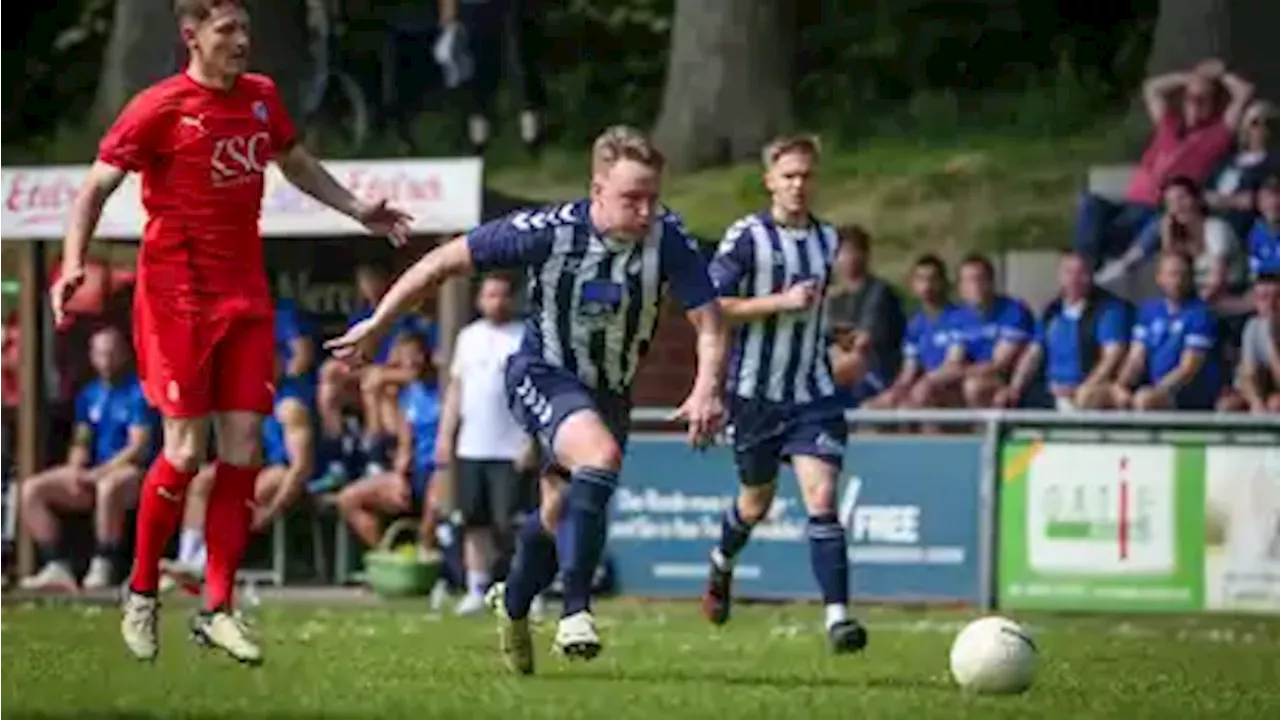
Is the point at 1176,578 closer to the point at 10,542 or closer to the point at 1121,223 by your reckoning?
the point at 1121,223

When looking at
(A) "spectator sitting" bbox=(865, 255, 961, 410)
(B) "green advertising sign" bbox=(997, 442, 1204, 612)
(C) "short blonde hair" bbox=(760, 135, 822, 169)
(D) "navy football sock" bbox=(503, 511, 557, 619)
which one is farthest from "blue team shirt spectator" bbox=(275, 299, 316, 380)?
(D) "navy football sock" bbox=(503, 511, 557, 619)

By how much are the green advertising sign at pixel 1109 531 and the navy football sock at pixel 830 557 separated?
5.01 meters

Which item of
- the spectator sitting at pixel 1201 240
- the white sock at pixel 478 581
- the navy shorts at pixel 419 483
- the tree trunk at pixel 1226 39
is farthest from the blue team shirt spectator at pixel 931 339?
the tree trunk at pixel 1226 39

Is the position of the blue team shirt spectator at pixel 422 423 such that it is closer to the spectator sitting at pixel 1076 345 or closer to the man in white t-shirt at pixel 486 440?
the man in white t-shirt at pixel 486 440

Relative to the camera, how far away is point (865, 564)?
21922 mm

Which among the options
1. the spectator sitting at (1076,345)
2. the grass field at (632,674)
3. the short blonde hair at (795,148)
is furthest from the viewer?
the spectator sitting at (1076,345)

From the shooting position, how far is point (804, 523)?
72.5 ft

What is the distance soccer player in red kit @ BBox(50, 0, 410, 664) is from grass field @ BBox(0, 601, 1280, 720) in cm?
50

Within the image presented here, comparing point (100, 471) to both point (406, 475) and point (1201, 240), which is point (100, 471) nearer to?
point (406, 475)

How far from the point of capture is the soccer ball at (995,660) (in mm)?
12891

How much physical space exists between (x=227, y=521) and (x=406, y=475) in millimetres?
9407

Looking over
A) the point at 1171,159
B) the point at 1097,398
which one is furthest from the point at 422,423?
the point at 1171,159

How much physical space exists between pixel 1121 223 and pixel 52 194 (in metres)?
7.44

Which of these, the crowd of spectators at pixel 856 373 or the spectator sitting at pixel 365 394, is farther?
the spectator sitting at pixel 365 394
